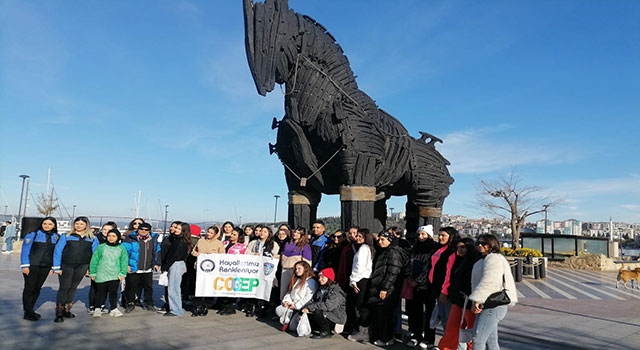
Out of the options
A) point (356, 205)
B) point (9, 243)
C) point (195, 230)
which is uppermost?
point (356, 205)

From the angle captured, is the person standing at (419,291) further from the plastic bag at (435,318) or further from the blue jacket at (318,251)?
the blue jacket at (318,251)

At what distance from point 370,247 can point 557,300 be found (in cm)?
650

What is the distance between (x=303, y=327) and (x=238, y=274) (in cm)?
164

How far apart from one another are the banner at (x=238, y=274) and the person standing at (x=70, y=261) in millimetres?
1574

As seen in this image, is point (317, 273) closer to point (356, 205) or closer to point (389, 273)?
point (389, 273)

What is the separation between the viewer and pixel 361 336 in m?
5.73

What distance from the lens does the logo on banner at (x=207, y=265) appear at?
6.93 meters

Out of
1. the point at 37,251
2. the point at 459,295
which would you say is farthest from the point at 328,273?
the point at 37,251

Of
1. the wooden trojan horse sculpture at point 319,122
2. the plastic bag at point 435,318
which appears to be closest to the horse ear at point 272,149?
the wooden trojan horse sculpture at point 319,122

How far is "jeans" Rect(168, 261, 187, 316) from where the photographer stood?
6.76 m

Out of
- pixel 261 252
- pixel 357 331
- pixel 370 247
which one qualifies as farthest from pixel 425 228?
pixel 261 252

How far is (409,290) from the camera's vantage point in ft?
18.8

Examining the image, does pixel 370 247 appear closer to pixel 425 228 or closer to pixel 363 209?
pixel 425 228

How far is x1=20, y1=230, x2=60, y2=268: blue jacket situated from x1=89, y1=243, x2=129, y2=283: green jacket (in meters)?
0.55
